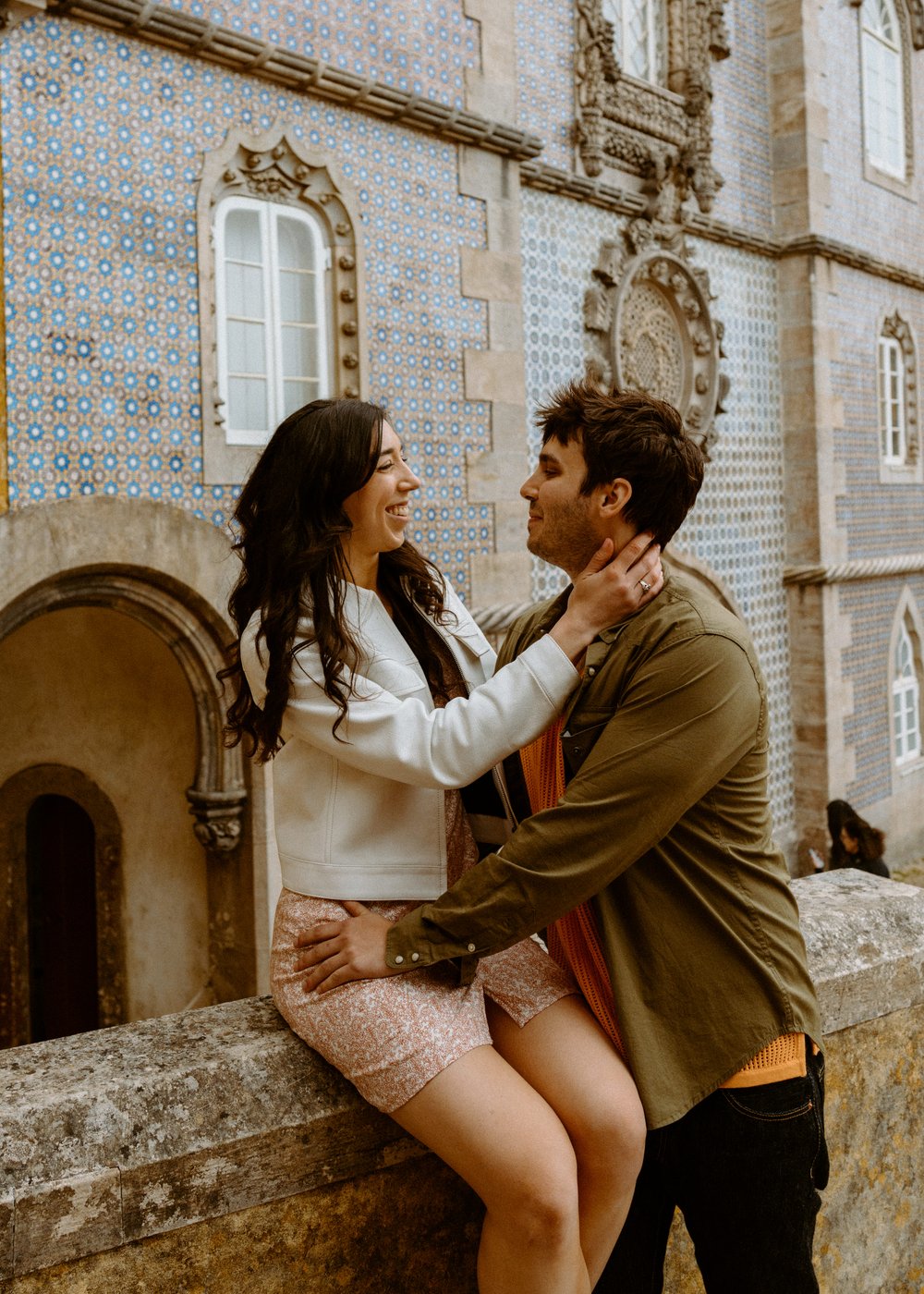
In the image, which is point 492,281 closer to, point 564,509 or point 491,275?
point 491,275

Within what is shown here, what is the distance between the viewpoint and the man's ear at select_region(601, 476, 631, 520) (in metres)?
2.00

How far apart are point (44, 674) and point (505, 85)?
4498 millimetres

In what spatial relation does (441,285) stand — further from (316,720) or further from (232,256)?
(316,720)

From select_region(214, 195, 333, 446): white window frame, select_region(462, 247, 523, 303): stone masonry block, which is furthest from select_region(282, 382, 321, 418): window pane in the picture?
select_region(462, 247, 523, 303): stone masonry block

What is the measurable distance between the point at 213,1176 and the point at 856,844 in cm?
660

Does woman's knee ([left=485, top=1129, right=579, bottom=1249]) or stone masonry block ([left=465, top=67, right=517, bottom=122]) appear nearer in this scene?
woman's knee ([left=485, top=1129, right=579, bottom=1249])

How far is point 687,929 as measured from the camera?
1.79 m

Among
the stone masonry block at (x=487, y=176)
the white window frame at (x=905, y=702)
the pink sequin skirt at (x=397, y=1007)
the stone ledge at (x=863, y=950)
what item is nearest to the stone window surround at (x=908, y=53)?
the white window frame at (x=905, y=702)

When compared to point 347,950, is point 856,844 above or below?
below

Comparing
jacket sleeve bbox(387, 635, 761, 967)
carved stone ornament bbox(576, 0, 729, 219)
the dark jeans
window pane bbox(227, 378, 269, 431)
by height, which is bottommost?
the dark jeans

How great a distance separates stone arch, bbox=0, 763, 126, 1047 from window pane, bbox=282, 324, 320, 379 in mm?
2704

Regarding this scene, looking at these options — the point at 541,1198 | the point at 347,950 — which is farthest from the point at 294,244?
the point at 541,1198

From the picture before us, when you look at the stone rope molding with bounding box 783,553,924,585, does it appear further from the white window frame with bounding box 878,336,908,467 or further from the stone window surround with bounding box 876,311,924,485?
the white window frame with bounding box 878,336,908,467

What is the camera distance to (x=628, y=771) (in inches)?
68.1
